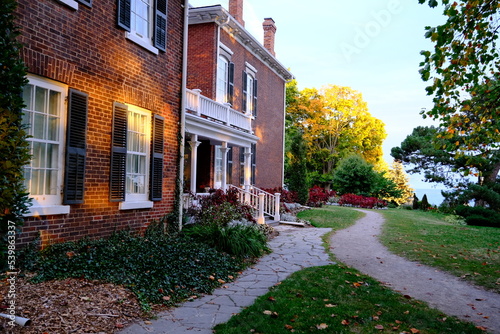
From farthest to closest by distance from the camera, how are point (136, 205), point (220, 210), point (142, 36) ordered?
point (220, 210)
point (142, 36)
point (136, 205)

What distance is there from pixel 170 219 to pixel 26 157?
5.24 m

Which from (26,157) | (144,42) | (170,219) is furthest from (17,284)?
(144,42)

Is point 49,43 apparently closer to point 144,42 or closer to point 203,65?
point 144,42

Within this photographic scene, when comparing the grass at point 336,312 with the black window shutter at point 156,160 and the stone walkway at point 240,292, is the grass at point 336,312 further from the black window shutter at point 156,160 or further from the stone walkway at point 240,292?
the black window shutter at point 156,160

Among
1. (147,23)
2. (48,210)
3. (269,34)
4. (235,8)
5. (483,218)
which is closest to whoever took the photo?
(48,210)

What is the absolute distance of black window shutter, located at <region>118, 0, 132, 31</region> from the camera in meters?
7.45

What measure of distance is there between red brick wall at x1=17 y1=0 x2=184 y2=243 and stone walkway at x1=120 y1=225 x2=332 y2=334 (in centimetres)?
260

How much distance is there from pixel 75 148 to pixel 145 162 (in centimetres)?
219

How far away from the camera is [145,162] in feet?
27.8

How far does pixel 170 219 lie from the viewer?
917cm

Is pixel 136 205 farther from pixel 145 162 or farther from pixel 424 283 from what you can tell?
pixel 424 283

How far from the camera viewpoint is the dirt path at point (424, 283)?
5.34 meters

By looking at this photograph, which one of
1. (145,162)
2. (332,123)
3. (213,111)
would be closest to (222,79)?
(213,111)

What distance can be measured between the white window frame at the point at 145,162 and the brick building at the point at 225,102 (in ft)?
6.61
